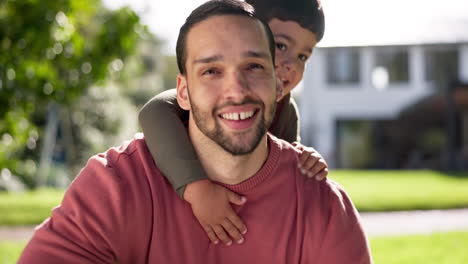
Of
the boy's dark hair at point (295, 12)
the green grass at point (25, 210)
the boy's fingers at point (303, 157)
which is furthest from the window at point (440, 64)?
the boy's fingers at point (303, 157)

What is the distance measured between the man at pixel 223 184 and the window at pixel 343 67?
25.8 m

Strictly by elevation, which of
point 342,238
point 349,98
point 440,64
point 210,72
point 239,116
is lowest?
point 349,98

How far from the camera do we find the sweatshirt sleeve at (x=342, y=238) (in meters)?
2.08

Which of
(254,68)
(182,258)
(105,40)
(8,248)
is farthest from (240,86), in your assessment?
(8,248)

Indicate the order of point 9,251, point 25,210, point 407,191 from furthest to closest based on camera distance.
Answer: point 407,191
point 25,210
point 9,251

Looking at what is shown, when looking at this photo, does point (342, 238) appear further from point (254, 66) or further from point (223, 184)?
point (254, 66)

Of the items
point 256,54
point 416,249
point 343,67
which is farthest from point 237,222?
point 343,67

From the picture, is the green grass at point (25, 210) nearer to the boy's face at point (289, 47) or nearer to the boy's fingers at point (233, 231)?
the boy's face at point (289, 47)

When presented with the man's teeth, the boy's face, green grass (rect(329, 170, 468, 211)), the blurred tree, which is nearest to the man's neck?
the man's teeth

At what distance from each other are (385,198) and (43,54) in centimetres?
777

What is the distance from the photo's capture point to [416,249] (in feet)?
24.6

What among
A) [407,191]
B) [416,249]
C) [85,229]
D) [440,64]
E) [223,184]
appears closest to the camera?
[85,229]

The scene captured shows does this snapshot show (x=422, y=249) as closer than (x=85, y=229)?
No

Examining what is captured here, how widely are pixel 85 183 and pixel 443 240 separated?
679 cm
